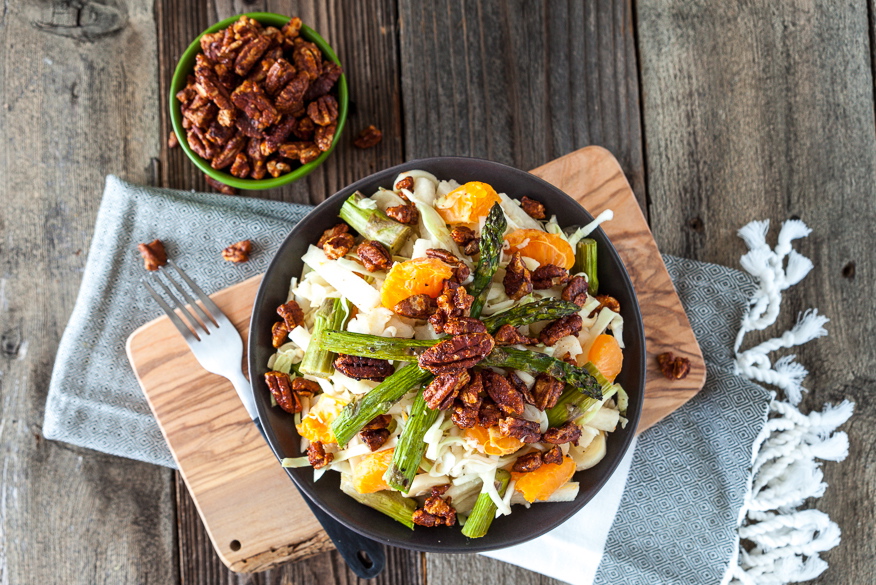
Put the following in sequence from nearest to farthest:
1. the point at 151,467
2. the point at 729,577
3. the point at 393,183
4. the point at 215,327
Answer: the point at 393,183 < the point at 215,327 < the point at 729,577 < the point at 151,467

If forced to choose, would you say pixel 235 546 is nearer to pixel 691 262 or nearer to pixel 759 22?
pixel 691 262

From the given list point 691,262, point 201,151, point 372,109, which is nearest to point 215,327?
point 201,151

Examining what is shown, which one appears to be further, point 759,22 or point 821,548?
point 759,22

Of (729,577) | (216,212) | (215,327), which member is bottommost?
(729,577)

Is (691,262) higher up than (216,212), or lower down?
lower down

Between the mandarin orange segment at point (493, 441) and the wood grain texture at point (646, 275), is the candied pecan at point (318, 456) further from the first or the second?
the wood grain texture at point (646, 275)

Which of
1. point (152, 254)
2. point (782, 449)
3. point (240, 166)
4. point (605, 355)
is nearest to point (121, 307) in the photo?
point (152, 254)

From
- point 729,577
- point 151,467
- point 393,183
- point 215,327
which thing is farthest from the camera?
point 151,467
